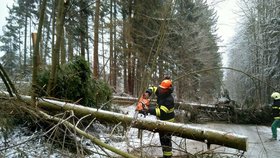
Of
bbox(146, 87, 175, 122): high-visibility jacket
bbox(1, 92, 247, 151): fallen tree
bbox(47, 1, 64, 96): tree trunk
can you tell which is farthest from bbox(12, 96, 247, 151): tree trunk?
bbox(146, 87, 175, 122): high-visibility jacket

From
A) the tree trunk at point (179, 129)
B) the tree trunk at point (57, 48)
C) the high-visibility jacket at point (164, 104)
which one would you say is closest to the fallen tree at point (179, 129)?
the tree trunk at point (179, 129)

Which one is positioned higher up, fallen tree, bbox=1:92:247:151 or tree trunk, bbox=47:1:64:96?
tree trunk, bbox=47:1:64:96

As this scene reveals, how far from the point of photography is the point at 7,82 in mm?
5754

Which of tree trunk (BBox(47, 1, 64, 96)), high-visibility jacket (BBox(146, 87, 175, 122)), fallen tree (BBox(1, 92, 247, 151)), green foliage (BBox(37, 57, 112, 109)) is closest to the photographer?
fallen tree (BBox(1, 92, 247, 151))

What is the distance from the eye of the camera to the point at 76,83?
26.9 feet

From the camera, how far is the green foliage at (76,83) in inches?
311

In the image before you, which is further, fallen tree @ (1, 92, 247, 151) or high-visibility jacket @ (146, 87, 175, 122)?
high-visibility jacket @ (146, 87, 175, 122)

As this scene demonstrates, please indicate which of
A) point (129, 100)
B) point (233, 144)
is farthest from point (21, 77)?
point (129, 100)

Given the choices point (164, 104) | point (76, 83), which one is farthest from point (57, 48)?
point (164, 104)

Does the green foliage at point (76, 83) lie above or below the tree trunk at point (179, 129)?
above

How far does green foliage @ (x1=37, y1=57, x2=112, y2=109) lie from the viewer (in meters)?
7.91

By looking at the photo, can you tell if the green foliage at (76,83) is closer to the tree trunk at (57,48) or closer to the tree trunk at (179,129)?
the tree trunk at (57,48)

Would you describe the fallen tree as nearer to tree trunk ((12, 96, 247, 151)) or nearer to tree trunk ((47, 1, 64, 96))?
tree trunk ((12, 96, 247, 151))

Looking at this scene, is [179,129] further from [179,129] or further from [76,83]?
[76,83]
